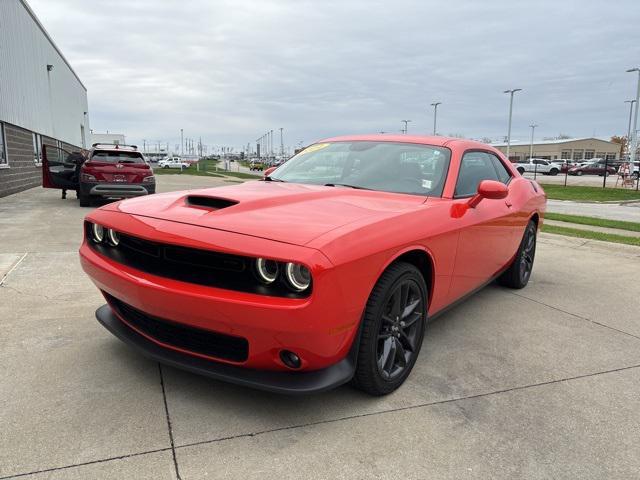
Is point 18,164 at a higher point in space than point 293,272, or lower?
higher

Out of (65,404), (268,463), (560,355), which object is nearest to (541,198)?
(560,355)

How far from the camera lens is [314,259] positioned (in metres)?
2.01

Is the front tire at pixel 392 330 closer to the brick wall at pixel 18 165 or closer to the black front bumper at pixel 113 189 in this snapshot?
the black front bumper at pixel 113 189

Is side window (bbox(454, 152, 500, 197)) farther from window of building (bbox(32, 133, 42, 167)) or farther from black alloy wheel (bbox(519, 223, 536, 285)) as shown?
window of building (bbox(32, 133, 42, 167))

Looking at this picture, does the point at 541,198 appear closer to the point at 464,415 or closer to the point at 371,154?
the point at 371,154

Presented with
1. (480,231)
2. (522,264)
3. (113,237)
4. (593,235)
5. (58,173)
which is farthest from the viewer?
(58,173)

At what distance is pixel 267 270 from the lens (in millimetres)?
2178

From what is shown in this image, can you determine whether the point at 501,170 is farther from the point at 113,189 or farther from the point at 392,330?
the point at 113,189

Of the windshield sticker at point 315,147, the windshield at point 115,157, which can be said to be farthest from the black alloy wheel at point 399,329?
the windshield at point 115,157

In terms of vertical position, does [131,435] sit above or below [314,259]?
below

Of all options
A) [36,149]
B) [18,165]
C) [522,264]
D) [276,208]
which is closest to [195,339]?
[276,208]

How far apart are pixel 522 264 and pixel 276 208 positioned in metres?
3.27

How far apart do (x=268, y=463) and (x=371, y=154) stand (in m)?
2.41

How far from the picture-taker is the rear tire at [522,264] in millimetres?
4742
